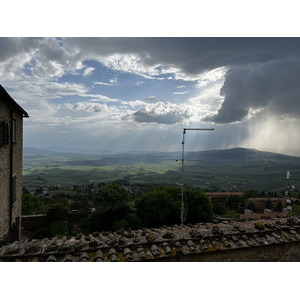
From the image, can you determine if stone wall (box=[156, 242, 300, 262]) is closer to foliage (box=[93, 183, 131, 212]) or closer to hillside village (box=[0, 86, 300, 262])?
hillside village (box=[0, 86, 300, 262])

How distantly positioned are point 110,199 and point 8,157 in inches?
242

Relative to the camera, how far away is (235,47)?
4.35 metres

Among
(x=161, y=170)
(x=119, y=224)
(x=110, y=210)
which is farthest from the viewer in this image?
(x=161, y=170)

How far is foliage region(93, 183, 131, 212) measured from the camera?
33.2ft

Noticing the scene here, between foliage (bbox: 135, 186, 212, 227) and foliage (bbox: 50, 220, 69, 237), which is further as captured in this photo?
foliage (bbox: 135, 186, 212, 227)

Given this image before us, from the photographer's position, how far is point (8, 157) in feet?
14.8

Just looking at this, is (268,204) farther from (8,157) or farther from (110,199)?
(8,157)

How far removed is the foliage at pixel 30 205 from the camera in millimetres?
11809

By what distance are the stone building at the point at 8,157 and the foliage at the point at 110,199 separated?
4745 millimetres

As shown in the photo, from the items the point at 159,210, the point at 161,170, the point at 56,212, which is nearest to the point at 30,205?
the point at 56,212

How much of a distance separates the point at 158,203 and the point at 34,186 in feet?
42.0

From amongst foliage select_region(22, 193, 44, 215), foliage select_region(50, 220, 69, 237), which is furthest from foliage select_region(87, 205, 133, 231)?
foliage select_region(22, 193, 44, 215)

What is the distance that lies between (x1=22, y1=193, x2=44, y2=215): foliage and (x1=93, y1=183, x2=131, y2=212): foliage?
381 cm

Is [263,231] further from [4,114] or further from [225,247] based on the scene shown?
[4,114]
